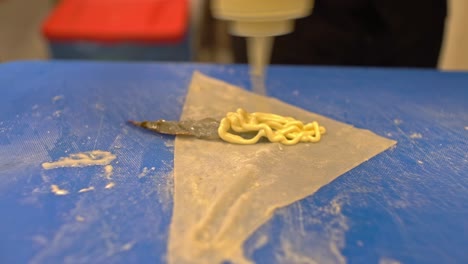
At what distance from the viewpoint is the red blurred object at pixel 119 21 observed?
1.38m

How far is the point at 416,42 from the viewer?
3.22 feet

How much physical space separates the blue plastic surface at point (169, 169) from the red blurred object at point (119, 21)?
501 mm

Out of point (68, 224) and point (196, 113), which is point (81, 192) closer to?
point (68, 224)

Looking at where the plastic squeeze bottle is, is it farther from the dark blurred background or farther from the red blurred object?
the red blurred object

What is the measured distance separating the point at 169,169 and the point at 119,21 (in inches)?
40.5

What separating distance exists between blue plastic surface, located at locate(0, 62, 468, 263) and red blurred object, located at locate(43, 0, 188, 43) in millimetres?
501

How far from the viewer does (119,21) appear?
4.80ft

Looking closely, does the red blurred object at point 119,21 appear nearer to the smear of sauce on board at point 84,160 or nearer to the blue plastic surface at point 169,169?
the blue plastic surface at point 169,169

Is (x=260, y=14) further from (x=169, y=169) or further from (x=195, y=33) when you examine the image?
(x=195, y=33)

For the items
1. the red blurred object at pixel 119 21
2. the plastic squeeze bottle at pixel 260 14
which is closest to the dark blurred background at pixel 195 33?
the red blurred object at pixel 119 21

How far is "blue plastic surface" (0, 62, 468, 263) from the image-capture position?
443 millimetres

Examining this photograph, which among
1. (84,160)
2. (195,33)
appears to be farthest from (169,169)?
(195,33)

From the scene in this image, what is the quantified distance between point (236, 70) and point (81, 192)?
1.53 feet

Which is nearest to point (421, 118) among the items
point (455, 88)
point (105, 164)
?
point (455, 88)
